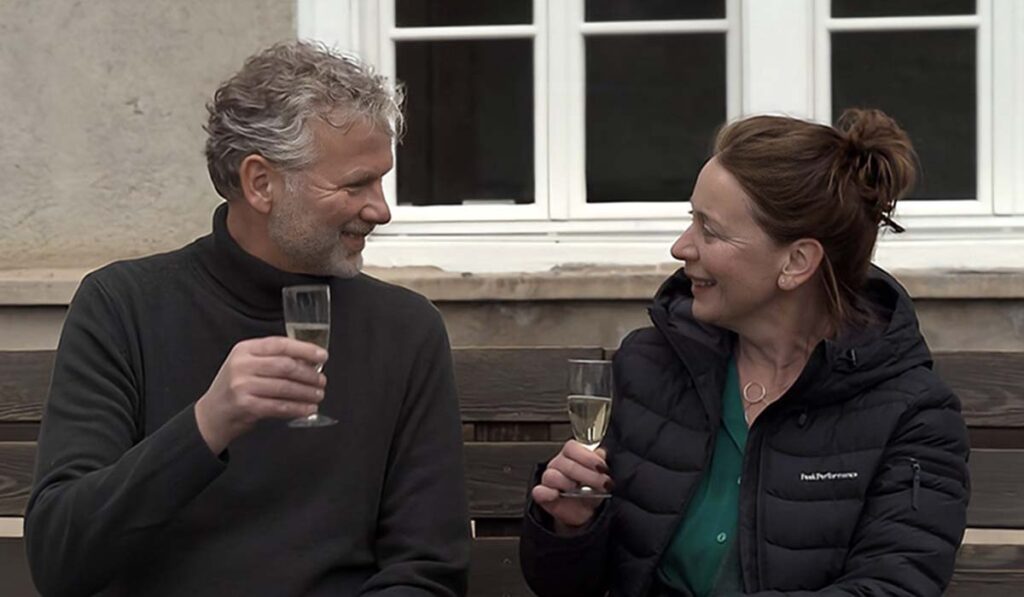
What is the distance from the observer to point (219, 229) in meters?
2.92

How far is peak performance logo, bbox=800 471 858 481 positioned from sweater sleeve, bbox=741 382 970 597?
48 millimetres

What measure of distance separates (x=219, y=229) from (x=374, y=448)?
0.52 metres

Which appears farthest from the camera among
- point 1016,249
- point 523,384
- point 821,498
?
point 1016,249

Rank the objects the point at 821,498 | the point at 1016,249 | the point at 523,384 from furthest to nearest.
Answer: the point at 1016,249 < the point at 523,384 < the point at 821,498

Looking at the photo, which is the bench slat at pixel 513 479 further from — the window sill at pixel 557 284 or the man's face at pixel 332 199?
the man's face at pixel 332 199

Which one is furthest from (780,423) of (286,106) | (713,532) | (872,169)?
(286,106)

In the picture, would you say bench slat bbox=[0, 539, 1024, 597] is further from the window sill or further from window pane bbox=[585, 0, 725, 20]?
window pane bbox=[585, 0, 725, 20]

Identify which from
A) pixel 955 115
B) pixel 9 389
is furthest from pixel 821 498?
pixel 9 389

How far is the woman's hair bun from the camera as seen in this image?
283 cm

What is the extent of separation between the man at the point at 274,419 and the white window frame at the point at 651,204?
1.18 meters

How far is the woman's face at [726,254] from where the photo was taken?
2842 mm

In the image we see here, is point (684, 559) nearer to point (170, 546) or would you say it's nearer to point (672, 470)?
point (672, 470)

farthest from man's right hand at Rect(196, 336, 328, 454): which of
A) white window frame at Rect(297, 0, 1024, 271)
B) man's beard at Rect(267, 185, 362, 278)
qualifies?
white window frame at Rect(297, 0, 1024, 271)

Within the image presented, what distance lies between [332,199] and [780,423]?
950 mm
